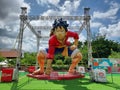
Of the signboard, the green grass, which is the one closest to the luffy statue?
the green grass

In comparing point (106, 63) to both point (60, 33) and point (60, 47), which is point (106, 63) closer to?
point (60, 47)

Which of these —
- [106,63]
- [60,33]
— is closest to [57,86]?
[60,33]

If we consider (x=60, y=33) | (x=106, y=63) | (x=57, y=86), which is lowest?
(x=57, y=86)

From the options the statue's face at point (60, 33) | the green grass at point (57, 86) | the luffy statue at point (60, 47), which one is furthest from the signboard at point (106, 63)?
the statue's face at point (60, 33)

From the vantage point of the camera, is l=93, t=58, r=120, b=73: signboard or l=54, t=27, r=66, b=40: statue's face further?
l=93, t=58, r=120, b=73: signboard

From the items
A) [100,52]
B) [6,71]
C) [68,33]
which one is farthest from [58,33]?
[100,52]

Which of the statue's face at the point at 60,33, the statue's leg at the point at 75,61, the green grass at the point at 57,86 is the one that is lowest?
the green grass at the point at 57,86

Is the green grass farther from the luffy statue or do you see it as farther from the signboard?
the signboard

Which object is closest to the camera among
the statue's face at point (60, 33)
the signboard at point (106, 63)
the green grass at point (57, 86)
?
the green grass at point (57, 86)

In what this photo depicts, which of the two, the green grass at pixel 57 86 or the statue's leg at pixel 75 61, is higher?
the statue's leg at pixel 75 61

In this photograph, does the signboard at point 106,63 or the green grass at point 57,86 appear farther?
the signboard at point 106,63

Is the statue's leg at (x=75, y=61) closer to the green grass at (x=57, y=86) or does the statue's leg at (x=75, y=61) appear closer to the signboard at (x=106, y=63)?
the green grass at (x=57, y=86)

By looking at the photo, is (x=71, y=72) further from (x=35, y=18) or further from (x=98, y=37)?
(x=98, y=37)

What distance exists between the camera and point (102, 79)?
1570 cm
